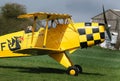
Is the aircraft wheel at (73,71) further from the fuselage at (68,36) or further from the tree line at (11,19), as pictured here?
the tree line at (11,19)

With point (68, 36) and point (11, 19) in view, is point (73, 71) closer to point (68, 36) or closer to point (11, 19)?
point (68, 36)

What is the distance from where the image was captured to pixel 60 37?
16672 mm

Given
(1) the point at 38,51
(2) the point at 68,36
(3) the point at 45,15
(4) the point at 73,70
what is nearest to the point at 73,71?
(4) the point at 73,70

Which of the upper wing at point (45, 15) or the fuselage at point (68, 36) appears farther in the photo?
the fuselage at point (68, 36)

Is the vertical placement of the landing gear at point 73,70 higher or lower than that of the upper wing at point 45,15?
lower

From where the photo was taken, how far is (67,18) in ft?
55.2

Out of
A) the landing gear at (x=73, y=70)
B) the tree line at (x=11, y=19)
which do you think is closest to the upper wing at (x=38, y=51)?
the landing gear at (x=73, y=70)

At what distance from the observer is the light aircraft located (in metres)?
16.3

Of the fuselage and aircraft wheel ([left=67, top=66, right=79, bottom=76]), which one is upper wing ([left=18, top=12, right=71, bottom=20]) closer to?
the fuselage

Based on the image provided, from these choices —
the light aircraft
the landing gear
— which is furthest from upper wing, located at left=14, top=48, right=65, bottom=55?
the landing gear

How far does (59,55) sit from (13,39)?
2396 millimetres

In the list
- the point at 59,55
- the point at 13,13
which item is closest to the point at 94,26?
the point at 59,55

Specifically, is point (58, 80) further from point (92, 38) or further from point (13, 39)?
point (13, 39)

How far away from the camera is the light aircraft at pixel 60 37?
16.3 m
